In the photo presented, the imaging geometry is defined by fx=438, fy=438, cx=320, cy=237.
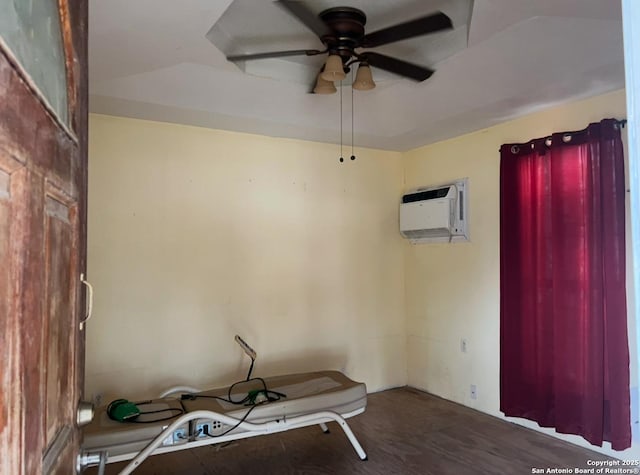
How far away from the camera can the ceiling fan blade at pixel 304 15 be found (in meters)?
1.99

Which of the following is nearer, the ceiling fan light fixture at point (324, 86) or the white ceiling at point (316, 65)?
the white ceiling at point (316, 65)

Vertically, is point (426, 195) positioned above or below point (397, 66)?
below

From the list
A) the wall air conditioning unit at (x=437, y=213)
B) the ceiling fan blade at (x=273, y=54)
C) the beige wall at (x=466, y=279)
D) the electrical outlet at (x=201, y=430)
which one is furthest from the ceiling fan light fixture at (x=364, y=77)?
the electrical outlet at (x=201, y=430)

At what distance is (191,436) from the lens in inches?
96.3

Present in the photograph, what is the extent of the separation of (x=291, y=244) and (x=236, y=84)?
1.57 meters

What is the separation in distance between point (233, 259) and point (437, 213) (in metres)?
1.84

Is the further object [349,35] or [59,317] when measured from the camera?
[349,35]

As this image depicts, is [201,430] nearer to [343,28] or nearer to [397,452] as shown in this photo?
[397,452]

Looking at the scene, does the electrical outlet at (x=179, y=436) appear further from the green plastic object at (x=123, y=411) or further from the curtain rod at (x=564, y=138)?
the curtain rod at (x=564, y=138)

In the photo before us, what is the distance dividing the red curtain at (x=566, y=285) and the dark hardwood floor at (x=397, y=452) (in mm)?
217

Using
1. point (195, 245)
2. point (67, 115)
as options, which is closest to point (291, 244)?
point (195, 245)

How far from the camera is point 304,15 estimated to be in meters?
2.02

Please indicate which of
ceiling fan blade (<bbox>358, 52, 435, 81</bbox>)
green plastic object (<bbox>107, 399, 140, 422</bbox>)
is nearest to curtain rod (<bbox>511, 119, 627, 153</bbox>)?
ceiling fan blade (<bbox>358, 52, 435, 81</bbox>)

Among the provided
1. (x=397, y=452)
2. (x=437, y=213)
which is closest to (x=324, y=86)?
(x=437, y=213)
